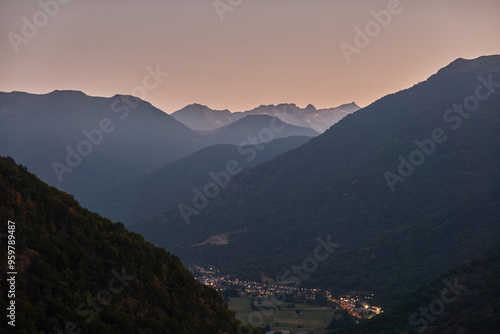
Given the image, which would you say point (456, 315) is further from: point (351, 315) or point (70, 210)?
point (70, 210)

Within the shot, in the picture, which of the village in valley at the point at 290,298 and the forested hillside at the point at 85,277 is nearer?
the forested hillside at the point at 85,277

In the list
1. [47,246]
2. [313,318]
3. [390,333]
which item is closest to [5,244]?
[47,246]

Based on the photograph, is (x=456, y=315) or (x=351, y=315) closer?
(x=456, y=315)

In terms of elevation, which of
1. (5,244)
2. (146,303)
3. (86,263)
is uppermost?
(5,244)

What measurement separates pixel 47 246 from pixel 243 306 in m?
100

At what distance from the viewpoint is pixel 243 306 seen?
5797 inches

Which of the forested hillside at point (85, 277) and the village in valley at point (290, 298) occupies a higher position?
the forested hillside at point (85, 277)

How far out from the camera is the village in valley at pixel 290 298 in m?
139

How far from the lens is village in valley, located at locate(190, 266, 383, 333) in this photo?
13912cm

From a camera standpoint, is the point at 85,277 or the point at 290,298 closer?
the point at 85,277

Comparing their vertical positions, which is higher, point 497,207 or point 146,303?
point 146,303

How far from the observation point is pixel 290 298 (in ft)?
510

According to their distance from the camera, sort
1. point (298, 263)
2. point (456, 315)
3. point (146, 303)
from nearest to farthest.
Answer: point (146, 303) < point (456, 315) < point (298, 263)

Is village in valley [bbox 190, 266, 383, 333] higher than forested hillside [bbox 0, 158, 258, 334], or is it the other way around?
forested hillside [bbox 0, 158, 258, 334]
